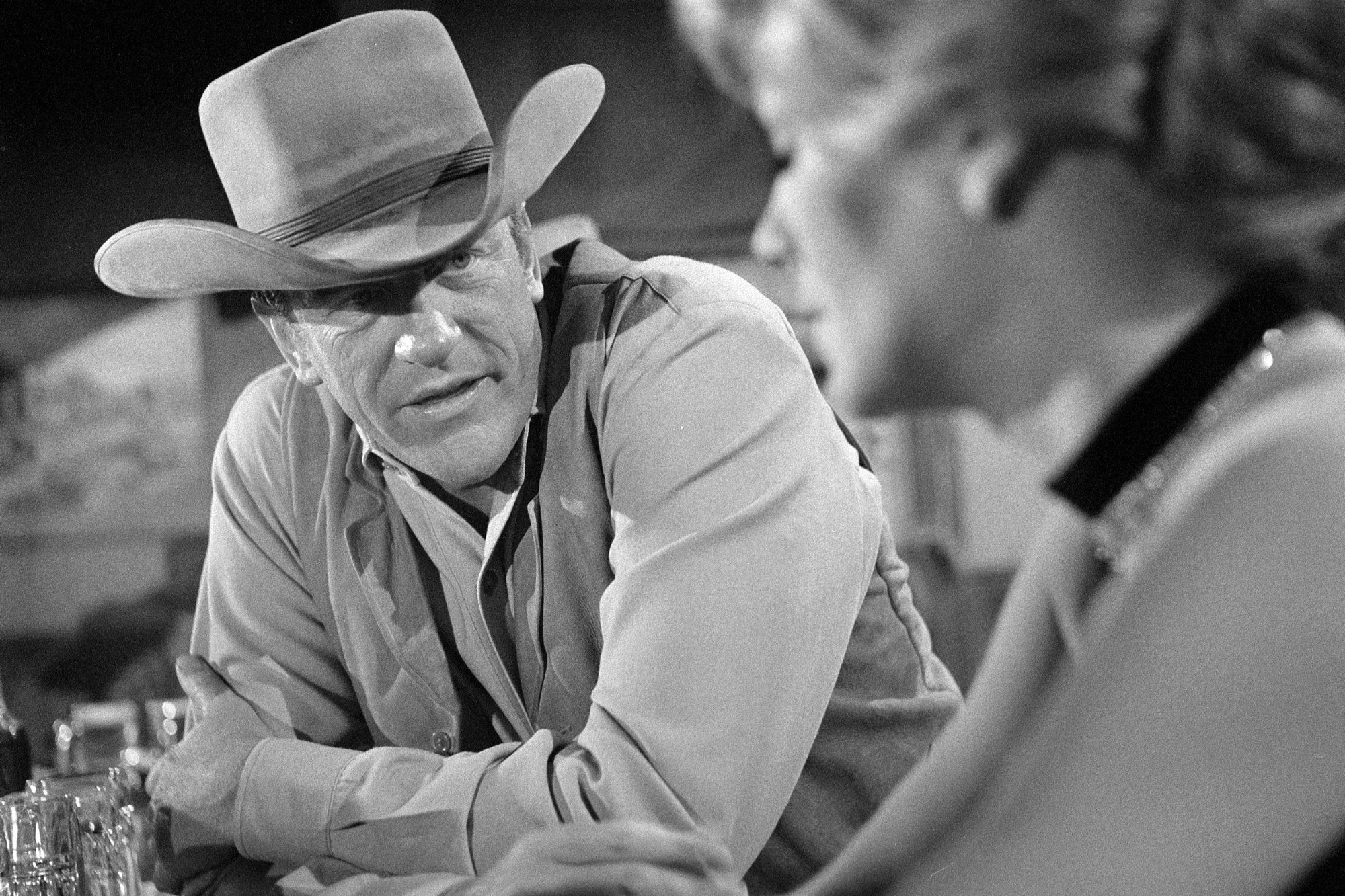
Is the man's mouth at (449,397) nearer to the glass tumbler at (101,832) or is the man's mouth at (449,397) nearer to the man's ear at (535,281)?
the man's ear at (535,281)

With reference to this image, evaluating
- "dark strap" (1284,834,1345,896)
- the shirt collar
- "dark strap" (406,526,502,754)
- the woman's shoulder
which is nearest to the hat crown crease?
"dark strap" (406,526,502,754)

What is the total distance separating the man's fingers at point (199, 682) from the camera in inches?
59.2

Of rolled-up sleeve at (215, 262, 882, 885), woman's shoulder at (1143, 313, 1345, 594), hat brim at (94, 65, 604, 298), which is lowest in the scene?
rolled-up sleeve at (215, 262, 882, 885)

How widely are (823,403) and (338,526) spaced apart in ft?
→ 1.68

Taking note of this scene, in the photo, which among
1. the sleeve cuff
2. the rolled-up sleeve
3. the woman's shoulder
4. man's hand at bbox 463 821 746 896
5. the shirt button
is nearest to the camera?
the woman's shoulder

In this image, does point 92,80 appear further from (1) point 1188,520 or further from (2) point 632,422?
(1) point 1188,520

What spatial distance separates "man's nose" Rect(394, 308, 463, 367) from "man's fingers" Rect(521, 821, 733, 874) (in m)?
0.48

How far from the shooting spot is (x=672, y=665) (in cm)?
128

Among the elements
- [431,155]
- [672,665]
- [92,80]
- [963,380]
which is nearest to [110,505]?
[92,80]

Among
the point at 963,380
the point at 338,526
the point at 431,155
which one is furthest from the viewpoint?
the point at 338,526

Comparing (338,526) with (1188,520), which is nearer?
(1188,520)

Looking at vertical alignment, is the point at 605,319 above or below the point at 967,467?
above

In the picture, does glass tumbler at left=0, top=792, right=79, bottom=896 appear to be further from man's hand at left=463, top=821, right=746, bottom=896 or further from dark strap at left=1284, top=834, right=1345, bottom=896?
dark strap at left=1284, top=834, right=1345, bottom=896

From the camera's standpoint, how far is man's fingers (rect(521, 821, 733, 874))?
107 centimetres
